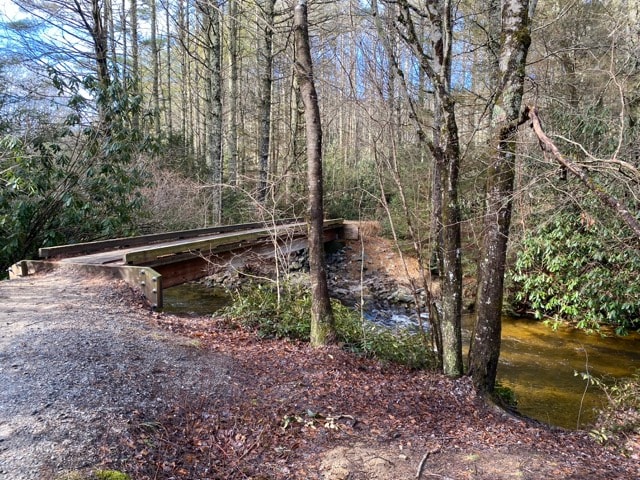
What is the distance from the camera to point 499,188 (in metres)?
4.61

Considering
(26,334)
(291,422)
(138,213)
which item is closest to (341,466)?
(291,422)

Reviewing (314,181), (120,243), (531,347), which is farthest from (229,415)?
(531,347)

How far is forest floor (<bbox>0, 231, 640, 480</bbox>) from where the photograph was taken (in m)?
2.83

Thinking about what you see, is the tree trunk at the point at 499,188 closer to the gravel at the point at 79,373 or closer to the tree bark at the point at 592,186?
the tree bark at the point at 592,186

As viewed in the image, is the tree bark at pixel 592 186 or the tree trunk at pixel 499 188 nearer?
the tree bark at pixel 592 186

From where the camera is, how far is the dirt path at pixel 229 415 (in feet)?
9.30

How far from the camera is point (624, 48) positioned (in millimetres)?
8422

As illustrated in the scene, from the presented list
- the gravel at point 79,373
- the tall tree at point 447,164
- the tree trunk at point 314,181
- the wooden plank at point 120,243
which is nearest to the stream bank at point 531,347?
the tree trunk at point 314,181

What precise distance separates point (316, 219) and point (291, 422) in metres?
2.67

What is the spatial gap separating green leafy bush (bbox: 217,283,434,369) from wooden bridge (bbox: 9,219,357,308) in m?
0.76

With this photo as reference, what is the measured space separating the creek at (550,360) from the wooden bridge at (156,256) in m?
0.93

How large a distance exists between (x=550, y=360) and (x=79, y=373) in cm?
775

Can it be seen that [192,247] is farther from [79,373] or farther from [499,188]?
[499,188]

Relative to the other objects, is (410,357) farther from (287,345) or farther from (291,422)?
(291,422)
